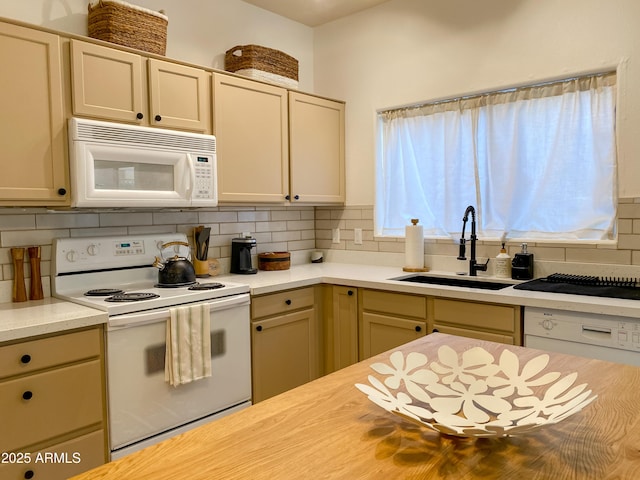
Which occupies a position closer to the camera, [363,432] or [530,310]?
[363,432]

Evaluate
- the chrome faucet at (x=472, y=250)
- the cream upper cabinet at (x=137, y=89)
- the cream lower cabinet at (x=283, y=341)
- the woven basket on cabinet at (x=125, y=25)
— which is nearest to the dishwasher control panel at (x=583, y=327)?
the chrome faucet at (x=472, y=250)

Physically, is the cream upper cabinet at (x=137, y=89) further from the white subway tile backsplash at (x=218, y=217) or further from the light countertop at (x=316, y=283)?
the light countertop at (x=316, y=283)

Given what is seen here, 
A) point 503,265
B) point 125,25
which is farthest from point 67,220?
point 503,265

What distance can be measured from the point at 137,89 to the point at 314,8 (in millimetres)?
1710

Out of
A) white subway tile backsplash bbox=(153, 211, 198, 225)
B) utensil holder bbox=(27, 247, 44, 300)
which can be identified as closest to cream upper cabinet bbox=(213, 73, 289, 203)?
white subway tile backsplash bbox=(153, 211, 198, 225)

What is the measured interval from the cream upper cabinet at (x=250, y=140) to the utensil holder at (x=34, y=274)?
102cm

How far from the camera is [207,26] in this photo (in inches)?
130

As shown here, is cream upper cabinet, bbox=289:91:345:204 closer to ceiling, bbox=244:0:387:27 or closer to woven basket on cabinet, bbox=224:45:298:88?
woven basket on cabinet, bbox=224:45:298:88

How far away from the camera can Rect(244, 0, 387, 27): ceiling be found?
355cm

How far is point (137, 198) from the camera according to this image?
2510 mm

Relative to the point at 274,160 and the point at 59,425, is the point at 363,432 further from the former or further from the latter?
the point at 274,160

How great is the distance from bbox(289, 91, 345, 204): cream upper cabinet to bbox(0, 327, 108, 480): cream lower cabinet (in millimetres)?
1799

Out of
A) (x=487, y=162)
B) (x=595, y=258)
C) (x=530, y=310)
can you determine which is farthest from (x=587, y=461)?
(x=487, y=162)

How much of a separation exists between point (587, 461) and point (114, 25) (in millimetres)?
2692
